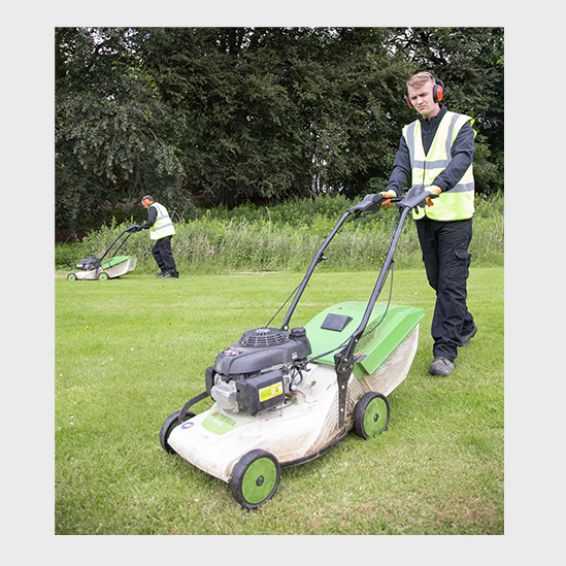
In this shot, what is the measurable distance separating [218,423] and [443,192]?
6.66 feet

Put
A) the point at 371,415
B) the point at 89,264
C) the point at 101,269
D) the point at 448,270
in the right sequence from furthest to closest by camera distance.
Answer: the point at 89,264, the point at 101,269, the point at 448,270, the point at 371,415

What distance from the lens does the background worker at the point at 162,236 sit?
941 centimetres

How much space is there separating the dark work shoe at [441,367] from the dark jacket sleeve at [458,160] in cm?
123

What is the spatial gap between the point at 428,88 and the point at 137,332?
325cm

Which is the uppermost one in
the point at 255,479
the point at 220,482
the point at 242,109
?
the point at 242,109

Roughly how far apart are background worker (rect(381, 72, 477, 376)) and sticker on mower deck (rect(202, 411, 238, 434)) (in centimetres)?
171

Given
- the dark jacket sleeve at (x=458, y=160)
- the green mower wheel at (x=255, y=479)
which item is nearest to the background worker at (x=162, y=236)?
the dark jacket sleeve at (x=458, y=160)

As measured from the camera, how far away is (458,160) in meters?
3.61

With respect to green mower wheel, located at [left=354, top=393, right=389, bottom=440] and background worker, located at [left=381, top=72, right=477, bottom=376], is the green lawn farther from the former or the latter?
background worker, located at [left=381, top=72, right=477, bottom=376]

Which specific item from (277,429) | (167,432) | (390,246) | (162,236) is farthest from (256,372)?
(162,236)

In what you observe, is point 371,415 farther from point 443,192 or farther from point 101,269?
point 101,269

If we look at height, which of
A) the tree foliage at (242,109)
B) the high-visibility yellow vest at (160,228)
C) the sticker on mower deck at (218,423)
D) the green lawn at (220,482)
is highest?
the tree foliage at (242,109)

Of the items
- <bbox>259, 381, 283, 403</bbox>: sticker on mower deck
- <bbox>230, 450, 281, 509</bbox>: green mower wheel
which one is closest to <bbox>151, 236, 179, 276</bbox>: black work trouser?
<bbox>259, 381, 283, 403</bbox>: sticker on mower deck

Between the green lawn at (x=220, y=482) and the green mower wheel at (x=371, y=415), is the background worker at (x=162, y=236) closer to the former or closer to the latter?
the green lawn at (x=220, y=482)
